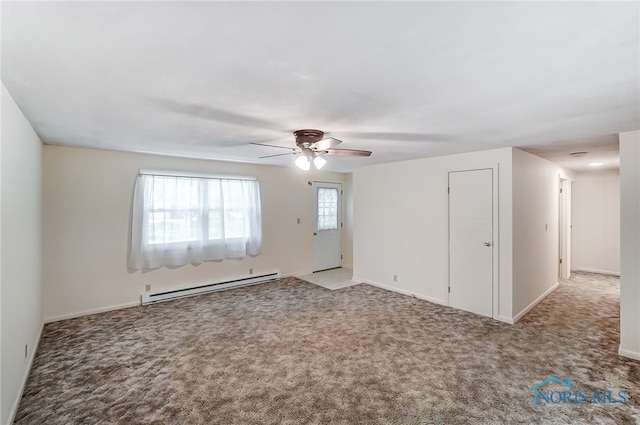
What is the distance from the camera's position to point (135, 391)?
97.3 inches

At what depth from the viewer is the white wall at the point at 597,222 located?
20.8 feet

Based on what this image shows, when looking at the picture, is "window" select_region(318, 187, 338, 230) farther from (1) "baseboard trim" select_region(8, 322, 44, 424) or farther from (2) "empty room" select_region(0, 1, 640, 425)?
(1) "baseboard trim" select_region(8, 322, 44, 424)

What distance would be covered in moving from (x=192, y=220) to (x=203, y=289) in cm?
119

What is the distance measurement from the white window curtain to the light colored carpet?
127 centimetres

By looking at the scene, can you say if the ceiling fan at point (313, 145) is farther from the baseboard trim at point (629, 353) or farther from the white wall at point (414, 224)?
the baseboard trim at point (629, 353)

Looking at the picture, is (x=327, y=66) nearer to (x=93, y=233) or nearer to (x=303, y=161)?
(x=303, y=161)

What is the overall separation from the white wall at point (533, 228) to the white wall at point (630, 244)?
3.32ft

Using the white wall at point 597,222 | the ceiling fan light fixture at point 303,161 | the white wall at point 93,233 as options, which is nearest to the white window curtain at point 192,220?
the white wall at point 93,233

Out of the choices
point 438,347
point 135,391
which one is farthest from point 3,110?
point 438,347

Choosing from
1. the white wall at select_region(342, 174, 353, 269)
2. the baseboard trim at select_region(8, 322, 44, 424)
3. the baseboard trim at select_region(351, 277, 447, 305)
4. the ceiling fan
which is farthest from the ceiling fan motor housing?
the white wall at select_region(342, 174, 353, 269)

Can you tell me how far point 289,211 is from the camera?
631 cm

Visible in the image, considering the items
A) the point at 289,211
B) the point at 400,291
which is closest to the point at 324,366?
the point at 400,291

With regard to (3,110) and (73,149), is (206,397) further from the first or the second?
(73,149)

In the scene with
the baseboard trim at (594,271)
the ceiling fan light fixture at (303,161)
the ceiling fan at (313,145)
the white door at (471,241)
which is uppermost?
the ceiling fan at (313,145)
